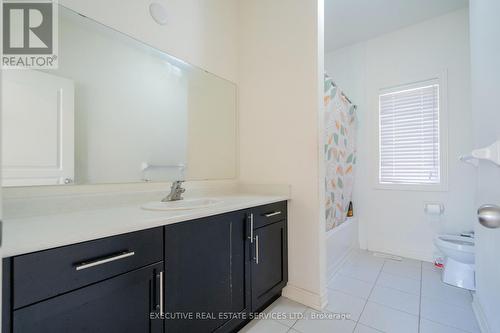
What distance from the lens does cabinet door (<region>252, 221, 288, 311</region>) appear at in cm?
151

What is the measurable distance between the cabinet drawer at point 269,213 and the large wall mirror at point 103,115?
612 mm

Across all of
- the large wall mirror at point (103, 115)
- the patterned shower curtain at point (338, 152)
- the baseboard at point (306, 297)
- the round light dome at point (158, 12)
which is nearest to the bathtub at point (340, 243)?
the patterned shower curtain at point (338, 152)

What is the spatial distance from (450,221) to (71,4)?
3.54 metres

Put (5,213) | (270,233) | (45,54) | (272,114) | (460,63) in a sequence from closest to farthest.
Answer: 1. (5,213)
2. (45,54)
3. (270,233)
4. (272,114)
5. (460,63)

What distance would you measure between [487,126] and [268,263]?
1535mm

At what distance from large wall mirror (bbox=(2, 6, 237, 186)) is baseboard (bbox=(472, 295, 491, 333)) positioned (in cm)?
206

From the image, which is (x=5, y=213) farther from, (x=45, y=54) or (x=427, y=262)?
(x=427, y=262)

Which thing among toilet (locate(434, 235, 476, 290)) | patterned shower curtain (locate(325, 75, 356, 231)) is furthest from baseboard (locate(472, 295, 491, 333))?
patterned shower curtain (locate(325, 75, 356, 231))

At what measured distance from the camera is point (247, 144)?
6.93 feet

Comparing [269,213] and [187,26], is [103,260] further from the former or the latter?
[187,26]

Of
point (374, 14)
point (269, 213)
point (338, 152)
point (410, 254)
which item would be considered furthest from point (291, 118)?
point (410, 254)

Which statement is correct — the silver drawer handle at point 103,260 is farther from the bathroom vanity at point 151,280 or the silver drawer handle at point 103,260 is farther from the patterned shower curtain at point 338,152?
Result: the patterned shower curtain at point 338,152

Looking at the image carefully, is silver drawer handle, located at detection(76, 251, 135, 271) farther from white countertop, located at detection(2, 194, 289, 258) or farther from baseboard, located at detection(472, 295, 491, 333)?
baseboard, located at detection(472, 295, 491, 333)

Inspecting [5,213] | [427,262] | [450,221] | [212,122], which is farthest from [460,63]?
[5,213]
